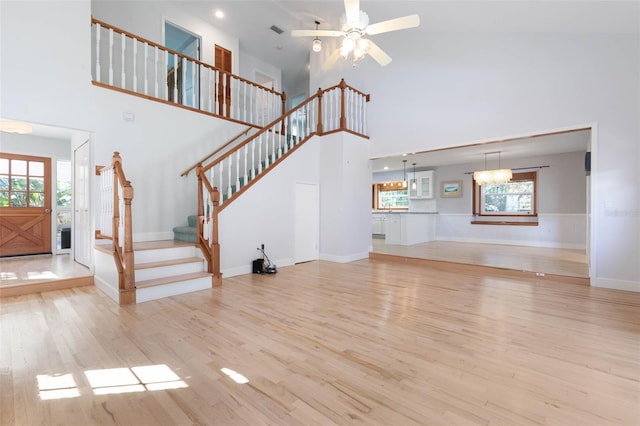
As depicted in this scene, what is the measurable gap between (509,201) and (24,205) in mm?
12383

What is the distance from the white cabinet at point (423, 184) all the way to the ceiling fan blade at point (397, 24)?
7217 mm

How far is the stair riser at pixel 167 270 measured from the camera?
367 cm

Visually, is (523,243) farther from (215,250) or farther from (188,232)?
(188,232)

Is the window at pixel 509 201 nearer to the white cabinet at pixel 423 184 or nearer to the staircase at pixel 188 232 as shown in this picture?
the white cabinet at pixel 423 184

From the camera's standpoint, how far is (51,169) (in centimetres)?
616

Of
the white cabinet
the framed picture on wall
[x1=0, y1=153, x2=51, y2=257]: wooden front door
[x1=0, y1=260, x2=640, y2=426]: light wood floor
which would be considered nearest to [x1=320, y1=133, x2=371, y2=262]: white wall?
[x1=0, y1=260, x2=640, y2=426]: light wood floor

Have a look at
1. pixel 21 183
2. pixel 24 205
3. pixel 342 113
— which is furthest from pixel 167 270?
pixel 21 183

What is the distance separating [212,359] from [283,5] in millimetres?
7113

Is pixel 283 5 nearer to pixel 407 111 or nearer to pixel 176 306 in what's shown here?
pixel 407 111

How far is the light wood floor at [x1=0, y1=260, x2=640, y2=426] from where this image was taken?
1.56m

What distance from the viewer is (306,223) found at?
611cm

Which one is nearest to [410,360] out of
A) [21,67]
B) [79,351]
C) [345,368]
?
[345,368]

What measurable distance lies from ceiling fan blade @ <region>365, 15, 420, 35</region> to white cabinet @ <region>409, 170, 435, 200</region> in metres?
7.22

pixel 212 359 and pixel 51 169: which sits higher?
pixel 51 169
